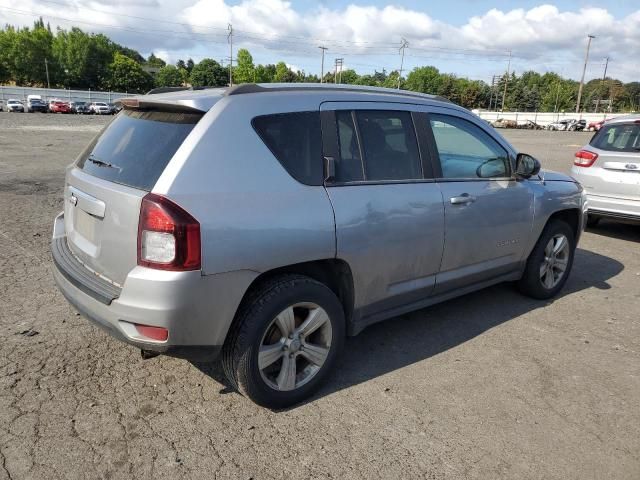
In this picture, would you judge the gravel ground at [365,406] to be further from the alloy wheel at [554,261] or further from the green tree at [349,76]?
the green tree at [349,76]

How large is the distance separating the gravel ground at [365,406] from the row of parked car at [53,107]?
4618cm

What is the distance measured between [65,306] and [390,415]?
290 cm

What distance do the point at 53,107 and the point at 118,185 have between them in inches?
2197

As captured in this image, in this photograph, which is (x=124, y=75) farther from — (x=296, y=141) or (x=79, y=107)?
(x=296, y=141)

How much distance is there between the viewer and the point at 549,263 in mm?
4867

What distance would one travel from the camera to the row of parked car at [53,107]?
47688mm

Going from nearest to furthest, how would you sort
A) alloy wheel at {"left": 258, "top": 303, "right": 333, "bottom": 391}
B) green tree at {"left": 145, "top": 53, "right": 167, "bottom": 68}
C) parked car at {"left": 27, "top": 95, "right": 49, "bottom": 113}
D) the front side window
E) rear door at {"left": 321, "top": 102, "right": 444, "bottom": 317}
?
1. alloy wheel at {"left": 258, "top": 303, "right": 333, "bottom": 391}
2. rear door at {"left": 321, "top": 102, "right": 444, "bottom": 317}
3. the front side window
4. parked car at {"left": 27, "top": 95, "right": 49, "bottom": 113}
5. green tree at {"left": 145, "top": 53, "right": 167, "bottom": 68}

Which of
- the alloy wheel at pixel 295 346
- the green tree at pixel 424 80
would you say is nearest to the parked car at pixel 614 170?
the alloy wheel at pixel 295 346

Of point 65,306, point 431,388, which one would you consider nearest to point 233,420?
point 431,388

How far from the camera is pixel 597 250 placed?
696 centimetres

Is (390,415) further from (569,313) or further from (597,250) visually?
(597,250)

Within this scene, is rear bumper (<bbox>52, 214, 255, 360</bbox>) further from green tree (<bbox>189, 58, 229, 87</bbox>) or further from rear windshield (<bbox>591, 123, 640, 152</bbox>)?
green tree (<bbox>189, 58, 229, 87</bbox>)

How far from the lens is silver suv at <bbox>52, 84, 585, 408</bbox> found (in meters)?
2.56

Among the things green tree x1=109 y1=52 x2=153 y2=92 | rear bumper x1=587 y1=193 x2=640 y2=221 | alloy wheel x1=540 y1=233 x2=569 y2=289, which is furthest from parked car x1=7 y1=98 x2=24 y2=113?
green tree x1=109 y1=52 x2=153 y2=92
